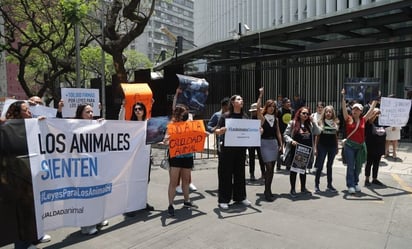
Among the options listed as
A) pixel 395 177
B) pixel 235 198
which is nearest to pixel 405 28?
pixel 395 177

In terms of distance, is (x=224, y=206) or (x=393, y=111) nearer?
(x=224, y=206)

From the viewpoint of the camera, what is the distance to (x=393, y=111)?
337 inches

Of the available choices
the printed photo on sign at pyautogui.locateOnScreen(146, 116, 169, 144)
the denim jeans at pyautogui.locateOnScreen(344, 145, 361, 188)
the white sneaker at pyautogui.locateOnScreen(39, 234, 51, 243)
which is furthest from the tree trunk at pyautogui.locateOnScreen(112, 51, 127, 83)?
the white sneaker at pyautogui.locateOnScreen(39, 234, 51, 243)

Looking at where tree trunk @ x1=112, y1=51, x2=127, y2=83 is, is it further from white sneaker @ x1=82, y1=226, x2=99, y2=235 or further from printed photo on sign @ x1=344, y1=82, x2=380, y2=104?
white sneaker @ x1=82, y1=226, x2=99, y2=235

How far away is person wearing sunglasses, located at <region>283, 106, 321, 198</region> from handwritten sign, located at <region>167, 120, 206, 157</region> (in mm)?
1877

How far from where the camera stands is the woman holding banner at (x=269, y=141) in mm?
6582

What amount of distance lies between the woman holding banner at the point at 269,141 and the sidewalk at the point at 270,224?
387 mm

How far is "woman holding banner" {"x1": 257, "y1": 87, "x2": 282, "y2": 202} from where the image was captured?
21.6 feet

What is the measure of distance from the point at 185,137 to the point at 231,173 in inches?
40.5

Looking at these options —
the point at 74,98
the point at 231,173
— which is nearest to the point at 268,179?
the point at 231,173

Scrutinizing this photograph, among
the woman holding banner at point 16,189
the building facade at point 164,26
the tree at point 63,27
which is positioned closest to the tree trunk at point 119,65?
the tree at point 63,27

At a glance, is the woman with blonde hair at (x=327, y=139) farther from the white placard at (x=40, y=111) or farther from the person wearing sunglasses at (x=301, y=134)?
the white placard at (x=40, y=111)

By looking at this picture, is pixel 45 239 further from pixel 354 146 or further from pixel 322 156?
pixel 354 146

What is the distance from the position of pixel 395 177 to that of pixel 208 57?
52.1 feet
